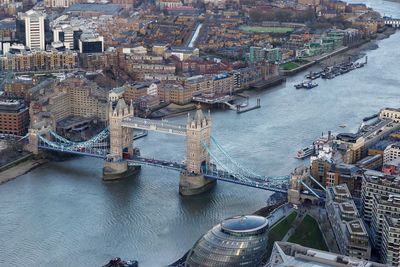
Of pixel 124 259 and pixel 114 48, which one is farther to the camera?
pixel 114 48

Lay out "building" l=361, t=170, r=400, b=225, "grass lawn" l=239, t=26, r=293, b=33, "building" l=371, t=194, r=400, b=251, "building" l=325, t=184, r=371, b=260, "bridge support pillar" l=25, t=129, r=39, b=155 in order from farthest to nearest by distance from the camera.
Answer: "grass lawn" l=239, t=26, r=293, b=33, "bridge support pillar" l=25, t=129, r=39, b=155, "building" l=361, t=170, r=400, b=225, "building" l=371, t=194, r=400, b=251, "building" l=325, t=184, r=371, b=260

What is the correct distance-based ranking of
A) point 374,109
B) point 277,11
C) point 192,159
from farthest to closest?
point 277,11 < point 374,109 < point 192,159

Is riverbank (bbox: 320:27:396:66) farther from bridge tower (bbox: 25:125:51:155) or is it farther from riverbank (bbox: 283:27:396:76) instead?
bridge tower (bbox: 25:125:51:155)

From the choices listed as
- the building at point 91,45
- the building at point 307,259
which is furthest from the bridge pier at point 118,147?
the building at point 91,45

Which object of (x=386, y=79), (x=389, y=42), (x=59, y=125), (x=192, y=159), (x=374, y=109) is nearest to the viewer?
(x=192, y=159)

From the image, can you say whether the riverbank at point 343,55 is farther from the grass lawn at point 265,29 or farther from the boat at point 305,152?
the boat at point 305,152

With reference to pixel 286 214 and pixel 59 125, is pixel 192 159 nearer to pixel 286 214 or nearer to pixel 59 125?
pixel 286 214

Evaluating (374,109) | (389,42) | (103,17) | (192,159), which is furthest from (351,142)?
(103,17)

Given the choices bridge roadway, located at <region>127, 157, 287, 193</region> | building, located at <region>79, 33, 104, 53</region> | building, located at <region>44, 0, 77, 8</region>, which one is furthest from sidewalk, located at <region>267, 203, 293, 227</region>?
building, located at <region>44, 0, 77, 8</region>
